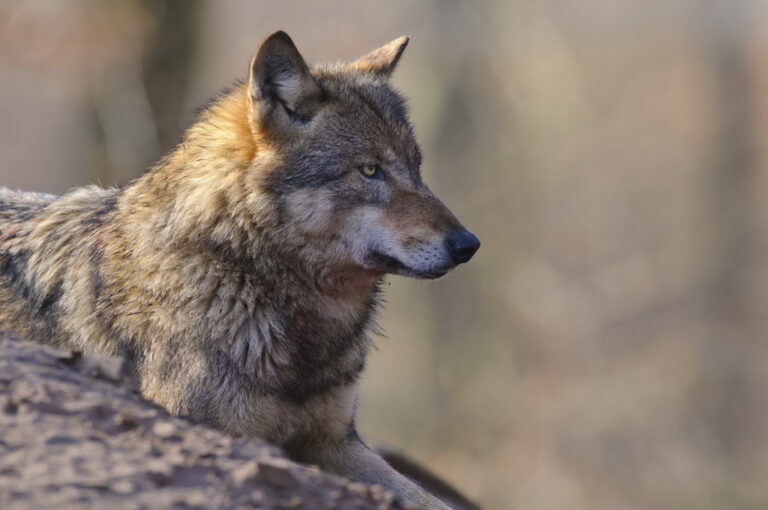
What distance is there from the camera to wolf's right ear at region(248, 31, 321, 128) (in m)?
5.01

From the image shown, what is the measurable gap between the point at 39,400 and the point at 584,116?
1527 centimetres

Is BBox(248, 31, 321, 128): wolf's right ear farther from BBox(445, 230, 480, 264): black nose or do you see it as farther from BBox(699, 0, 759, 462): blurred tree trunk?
BBox(699, 0, 759, 462): blurred tree trunk

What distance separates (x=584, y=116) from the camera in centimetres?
1808

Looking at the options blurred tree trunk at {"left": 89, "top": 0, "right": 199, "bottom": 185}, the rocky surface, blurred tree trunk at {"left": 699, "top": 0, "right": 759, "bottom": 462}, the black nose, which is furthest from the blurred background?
the rocky surface

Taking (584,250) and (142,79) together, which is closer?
(142,79)

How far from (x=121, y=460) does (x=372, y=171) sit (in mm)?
2273

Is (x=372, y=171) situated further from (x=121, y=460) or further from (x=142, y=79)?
(x=142, y=79)

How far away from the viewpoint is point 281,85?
5168 mm

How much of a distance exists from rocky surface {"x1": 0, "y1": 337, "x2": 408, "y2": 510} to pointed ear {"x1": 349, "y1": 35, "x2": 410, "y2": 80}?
253 centimetres

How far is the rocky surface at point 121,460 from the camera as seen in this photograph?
10.2ft

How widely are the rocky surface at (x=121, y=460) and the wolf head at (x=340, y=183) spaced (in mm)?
1401

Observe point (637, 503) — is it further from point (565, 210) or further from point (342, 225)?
point (342, 225)

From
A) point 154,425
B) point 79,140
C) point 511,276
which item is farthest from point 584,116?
point 154,425

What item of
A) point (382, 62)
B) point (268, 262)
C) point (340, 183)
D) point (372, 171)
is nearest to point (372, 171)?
point (372, 171)
